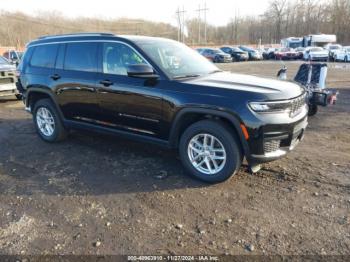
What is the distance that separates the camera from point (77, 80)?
5477 millimetres

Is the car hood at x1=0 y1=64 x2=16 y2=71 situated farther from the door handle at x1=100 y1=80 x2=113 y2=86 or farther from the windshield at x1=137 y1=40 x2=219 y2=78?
the windshield at x1=137 y1=40 x2=219 y2=78

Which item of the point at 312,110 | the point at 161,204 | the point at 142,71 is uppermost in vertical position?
the point at 142,71

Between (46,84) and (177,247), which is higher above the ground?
(46,84)

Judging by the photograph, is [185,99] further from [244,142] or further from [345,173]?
[345,173]

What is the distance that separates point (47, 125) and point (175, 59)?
120 inches

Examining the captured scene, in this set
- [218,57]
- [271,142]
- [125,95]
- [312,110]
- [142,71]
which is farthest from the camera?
[218,57]

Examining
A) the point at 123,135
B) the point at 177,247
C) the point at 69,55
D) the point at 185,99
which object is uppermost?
the point at 69,55

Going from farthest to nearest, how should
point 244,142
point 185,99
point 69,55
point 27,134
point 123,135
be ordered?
point 27,134
point 69,55
point 123,135
point 185,99
point 244,142

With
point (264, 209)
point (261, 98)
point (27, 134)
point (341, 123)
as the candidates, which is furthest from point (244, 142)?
point (27, 134)

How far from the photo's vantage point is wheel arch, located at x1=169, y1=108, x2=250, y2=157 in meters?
3.99

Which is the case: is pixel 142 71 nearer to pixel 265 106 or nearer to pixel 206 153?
pixel 206 153

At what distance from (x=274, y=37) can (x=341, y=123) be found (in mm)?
93413

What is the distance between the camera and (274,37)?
307 ft

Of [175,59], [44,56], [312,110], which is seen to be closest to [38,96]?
[44,56]
